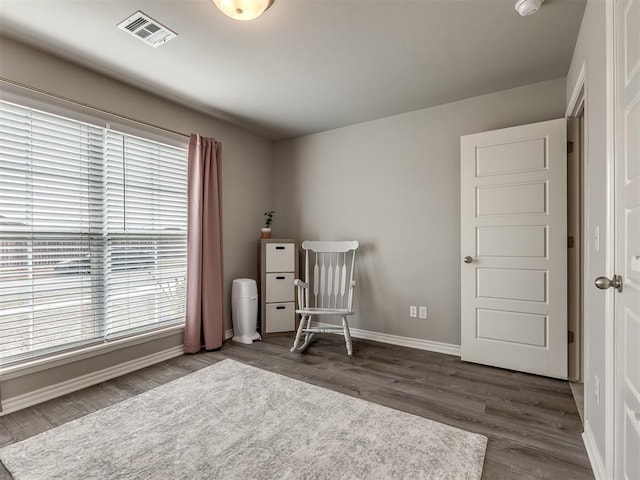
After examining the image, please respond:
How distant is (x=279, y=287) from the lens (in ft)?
12.2

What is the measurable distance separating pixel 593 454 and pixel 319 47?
109 inches

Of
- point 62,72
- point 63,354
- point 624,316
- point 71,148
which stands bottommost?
point 63,354

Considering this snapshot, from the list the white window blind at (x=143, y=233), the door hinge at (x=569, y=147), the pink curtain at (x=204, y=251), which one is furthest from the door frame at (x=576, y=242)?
the white window blind at (x=143, y=233)

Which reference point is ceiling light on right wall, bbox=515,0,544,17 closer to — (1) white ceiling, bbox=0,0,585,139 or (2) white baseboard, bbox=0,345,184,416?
(1) white ceiling, bbox=0,0,585,139

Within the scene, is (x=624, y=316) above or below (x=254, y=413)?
above

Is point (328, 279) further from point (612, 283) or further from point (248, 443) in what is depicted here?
point (612, 283)

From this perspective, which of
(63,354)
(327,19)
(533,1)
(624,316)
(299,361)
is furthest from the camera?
(299,361)

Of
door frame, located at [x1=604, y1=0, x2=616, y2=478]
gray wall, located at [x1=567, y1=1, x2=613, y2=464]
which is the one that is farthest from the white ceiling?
door frame, located at [x1=604, y1=0, x2=616, y2=478]

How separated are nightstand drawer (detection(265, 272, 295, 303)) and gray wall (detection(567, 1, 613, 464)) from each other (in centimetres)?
268

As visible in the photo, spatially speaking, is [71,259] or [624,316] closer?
[624,316]

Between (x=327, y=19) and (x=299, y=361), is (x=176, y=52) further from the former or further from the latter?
(x=299, y=361)

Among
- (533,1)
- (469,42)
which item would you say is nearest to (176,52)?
(469,42)

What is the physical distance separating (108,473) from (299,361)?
1.60m

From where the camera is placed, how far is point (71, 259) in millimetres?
2377
